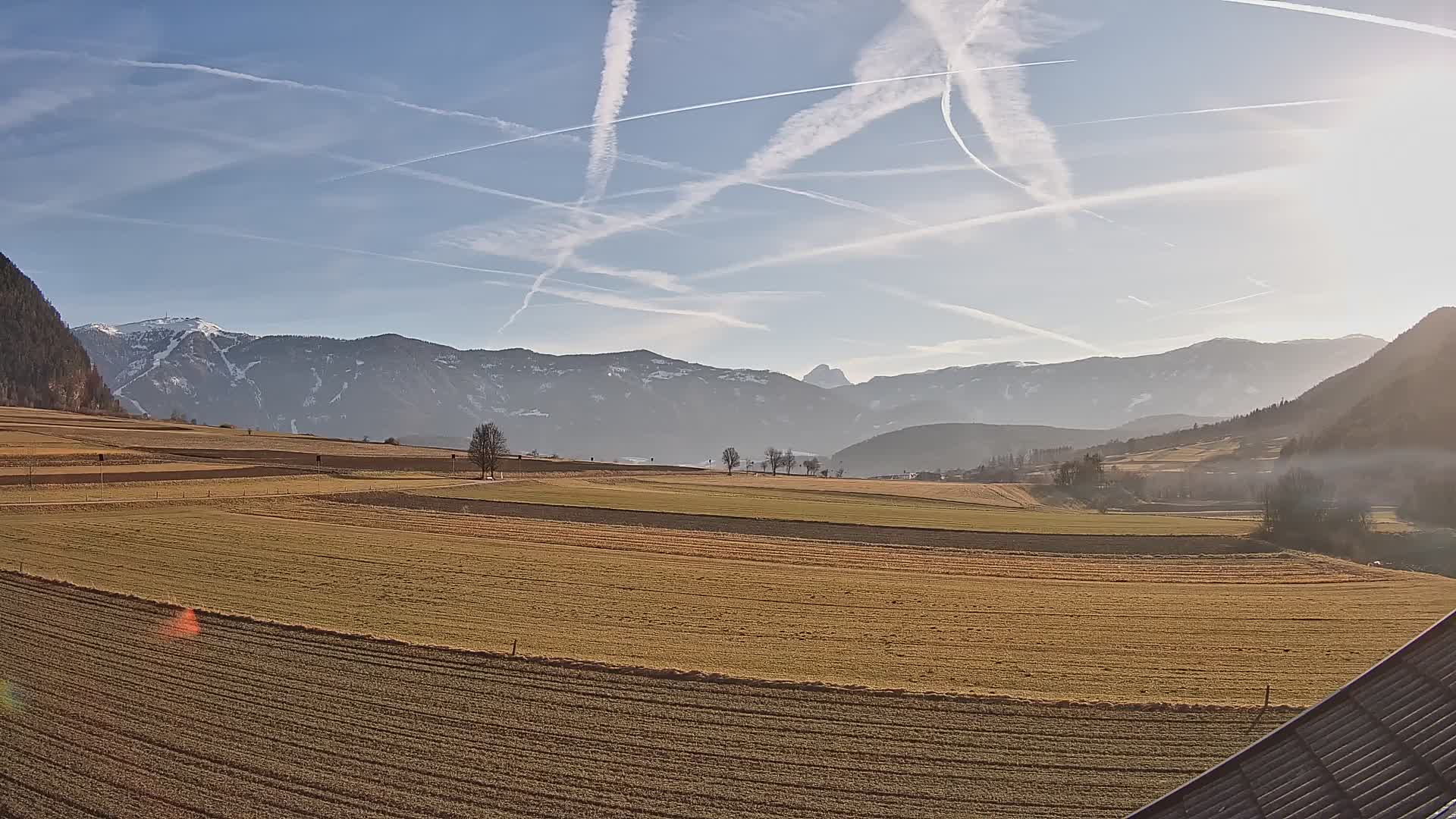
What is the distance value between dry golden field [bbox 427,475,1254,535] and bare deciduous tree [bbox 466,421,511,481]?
6.00 meters

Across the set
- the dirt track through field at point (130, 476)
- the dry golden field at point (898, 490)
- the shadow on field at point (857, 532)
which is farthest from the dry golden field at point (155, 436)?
the shadow on field at point (857, 532)

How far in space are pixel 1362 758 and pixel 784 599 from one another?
29.0m

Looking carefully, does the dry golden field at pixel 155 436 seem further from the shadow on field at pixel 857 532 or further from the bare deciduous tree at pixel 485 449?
the shadow on field at pixel 857 532

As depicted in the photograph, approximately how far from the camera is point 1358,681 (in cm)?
873

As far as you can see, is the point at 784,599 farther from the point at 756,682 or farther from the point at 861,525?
the point at 861,525

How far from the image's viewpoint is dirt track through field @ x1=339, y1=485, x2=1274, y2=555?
6303 centimetres

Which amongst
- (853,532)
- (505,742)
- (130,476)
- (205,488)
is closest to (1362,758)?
(505,742)

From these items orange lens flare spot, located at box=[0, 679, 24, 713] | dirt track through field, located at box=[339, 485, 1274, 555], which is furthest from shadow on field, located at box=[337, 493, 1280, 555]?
orange lens flare spot, located at box=[0, 679, 24, 713]

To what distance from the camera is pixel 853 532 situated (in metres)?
65.5

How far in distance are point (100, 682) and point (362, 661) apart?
5889mm

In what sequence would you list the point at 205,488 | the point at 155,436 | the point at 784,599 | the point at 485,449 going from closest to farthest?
the point at 784,599 < the point at 205,488 < the point at 485,449 < the point at 155,436

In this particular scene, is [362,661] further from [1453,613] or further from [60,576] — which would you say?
[1453,613]

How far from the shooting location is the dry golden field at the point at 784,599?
84.5 feet

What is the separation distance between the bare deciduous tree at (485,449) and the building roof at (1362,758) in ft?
327
